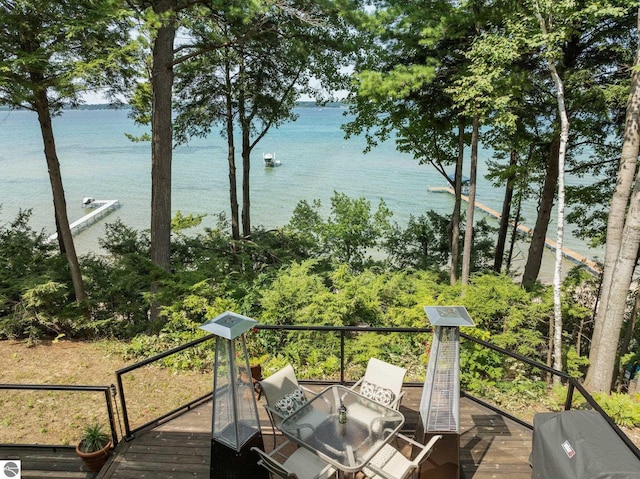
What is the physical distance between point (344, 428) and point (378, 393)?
0.85 metres

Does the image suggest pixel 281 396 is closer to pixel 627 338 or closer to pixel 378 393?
pixel 378 393

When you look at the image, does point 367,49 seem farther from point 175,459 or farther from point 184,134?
point 175,459

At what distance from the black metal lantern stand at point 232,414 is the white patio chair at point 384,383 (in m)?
1.53

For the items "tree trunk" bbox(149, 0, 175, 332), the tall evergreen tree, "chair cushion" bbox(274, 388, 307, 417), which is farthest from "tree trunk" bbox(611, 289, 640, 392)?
the tall evergreen tree

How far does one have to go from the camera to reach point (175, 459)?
4160mm

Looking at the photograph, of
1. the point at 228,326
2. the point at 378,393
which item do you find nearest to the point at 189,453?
the point at 228,326

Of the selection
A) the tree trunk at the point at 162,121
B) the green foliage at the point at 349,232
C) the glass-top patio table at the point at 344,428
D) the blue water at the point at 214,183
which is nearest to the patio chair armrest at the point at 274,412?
the glass-top patio table at the point at 344,428

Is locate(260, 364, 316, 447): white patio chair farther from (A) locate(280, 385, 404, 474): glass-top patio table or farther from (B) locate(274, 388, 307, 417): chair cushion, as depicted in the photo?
(A) locate(280, 385, 404, 474): glass-top patio table

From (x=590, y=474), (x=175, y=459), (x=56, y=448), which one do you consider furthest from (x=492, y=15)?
(x=56, y=448)

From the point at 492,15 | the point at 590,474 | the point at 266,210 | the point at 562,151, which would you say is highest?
the point at 492,15

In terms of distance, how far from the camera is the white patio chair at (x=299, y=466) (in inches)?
136

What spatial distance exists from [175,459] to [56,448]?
1356 millimetres

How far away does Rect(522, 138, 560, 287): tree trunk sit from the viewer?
9180mm

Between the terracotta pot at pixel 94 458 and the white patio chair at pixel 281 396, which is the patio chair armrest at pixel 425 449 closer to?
the white patio chair at pixel 281 396
